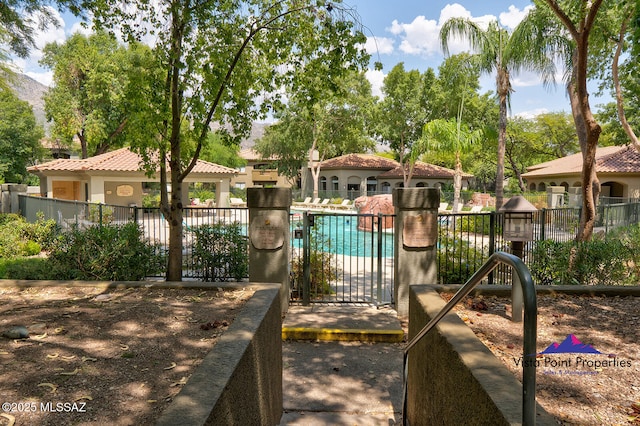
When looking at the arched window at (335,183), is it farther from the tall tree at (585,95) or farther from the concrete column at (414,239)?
the concrete column at (414,239)

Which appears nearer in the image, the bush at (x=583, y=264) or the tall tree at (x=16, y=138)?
the bush at (x=583, y=264)

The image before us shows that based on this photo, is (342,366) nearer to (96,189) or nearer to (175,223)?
(175,223)

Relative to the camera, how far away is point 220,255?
26.6ft

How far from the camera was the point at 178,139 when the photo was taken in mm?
7059

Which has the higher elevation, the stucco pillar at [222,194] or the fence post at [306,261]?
the stucco pillar at [222,194]

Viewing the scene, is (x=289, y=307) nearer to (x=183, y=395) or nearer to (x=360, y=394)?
(x=360, y=394)

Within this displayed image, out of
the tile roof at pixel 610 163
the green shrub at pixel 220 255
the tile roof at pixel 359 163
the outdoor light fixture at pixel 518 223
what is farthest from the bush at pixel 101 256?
the tile roof at pixel 359 163

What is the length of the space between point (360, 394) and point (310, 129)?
128 ft

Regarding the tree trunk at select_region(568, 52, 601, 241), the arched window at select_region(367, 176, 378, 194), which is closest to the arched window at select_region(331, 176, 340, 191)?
the arched window at select_region(367, 176, 378, 194)

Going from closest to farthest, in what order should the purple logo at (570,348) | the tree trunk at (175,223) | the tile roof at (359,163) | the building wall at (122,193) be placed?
the purple logo at (570,348), the tree trunk at (175,223), the building wall at (122,193), the tile roof at (359,163)

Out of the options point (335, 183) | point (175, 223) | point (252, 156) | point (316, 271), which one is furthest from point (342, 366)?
point (252, 156)

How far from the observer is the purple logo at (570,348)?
311 cm

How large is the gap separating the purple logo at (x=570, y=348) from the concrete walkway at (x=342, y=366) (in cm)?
178

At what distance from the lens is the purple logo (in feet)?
10.2
